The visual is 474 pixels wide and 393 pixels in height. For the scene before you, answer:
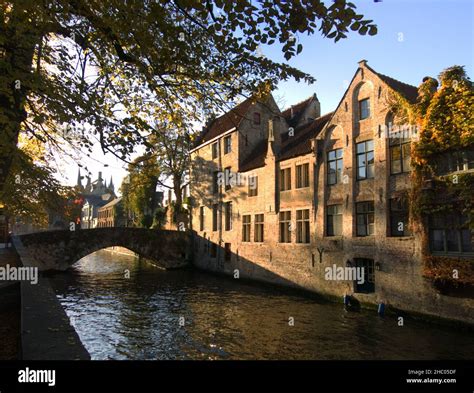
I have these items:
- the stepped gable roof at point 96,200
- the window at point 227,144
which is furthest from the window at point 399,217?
the stepped gable roof at point 96,200

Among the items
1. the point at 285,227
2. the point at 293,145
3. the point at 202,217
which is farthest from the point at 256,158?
the point at 202,217

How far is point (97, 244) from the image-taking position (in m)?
30.3

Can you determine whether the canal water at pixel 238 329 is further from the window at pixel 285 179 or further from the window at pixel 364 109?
the window at pixel 364 109

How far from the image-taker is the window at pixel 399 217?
16.0 meters

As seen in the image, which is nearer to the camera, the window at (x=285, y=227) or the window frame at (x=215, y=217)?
the window at (x=285, y=227)

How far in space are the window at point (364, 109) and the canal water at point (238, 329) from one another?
963cm

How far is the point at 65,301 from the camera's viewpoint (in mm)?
19422

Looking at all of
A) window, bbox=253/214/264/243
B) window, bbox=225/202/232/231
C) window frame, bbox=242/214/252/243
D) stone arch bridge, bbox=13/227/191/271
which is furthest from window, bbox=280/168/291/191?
stone arch bridge, bbox=13/227/191/271

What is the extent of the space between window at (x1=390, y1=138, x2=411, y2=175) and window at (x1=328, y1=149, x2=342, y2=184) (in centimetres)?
323

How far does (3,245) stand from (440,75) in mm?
32169

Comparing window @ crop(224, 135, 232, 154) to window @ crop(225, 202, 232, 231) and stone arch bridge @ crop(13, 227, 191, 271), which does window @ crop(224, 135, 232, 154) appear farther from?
stone arch bridge @ crop(13, 227, 191, 271)

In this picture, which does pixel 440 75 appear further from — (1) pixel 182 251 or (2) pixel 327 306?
(1) pixel 182 251

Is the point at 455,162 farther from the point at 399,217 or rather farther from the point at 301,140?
the point at 301,140

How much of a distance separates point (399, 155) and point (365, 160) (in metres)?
1.93
